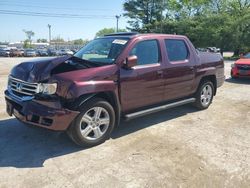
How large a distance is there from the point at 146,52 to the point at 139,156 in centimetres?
198

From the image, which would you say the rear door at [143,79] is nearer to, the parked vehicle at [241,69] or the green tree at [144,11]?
the parked vehicle at [241,69]

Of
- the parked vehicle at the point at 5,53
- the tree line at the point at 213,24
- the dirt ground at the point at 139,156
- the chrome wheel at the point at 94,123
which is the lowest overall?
the dirt ground at the point at 139,156

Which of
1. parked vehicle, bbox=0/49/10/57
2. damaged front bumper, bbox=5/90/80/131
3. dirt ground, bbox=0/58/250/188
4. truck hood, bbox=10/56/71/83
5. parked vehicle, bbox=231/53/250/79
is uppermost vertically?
parked vehicle, bbox=0/49/10/57

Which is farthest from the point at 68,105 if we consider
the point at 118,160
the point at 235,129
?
the point at 235,129

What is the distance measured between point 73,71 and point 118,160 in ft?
4.91

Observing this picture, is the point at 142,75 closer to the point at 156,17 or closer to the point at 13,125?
the point at 13,125

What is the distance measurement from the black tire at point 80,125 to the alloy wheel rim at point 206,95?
9.84ft

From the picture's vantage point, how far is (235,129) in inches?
201

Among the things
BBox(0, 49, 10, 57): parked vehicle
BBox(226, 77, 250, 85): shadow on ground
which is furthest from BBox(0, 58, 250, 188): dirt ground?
BBox(0, 49, 10, 57): parked vehicle

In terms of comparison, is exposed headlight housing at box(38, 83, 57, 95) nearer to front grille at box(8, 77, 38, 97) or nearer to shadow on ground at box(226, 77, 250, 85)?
front grille at box(8, 77, 38, 97)

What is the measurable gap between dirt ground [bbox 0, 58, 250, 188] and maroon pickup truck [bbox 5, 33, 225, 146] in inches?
15.5

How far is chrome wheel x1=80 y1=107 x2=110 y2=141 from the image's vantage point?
407cm

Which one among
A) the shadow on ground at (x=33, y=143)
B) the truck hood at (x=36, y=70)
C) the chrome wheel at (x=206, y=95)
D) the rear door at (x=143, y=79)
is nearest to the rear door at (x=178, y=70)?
the rear door at (x=143, y=79)

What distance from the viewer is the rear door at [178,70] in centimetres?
522
